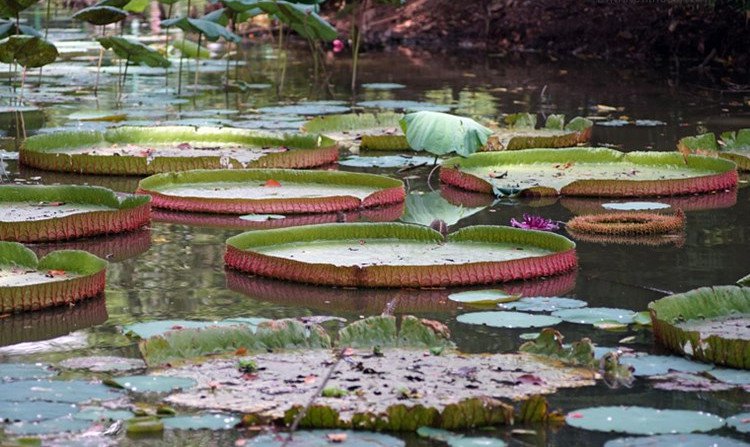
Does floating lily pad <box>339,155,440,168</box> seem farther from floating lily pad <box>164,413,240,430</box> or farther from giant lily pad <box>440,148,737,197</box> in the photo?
floating lily pad <box>164,413,240,430</box>

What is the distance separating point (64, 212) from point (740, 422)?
11.1 ft

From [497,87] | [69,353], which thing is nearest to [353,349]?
[69,353]

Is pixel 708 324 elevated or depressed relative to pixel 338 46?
elevated

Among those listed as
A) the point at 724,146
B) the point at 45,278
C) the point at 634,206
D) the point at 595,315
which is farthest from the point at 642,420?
the point at 724,146

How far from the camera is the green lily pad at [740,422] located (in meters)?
3.15

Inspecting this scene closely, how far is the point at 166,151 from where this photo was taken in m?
7.62

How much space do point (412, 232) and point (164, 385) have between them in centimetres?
190

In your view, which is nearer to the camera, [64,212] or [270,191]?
[64,212]

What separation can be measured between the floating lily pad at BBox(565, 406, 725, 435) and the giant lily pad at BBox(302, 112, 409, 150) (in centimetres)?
511

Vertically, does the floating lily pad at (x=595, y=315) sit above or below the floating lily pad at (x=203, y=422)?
above

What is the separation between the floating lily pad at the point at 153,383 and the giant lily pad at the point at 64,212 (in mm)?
2070

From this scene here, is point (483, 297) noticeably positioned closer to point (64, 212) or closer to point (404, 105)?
point (64, 212)

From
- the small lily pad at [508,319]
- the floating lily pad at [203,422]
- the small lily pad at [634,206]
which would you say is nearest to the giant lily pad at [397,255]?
the small lily pad at [508,319]

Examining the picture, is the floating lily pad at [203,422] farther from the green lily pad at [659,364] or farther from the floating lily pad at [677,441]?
the green lily pad at [659,364]
